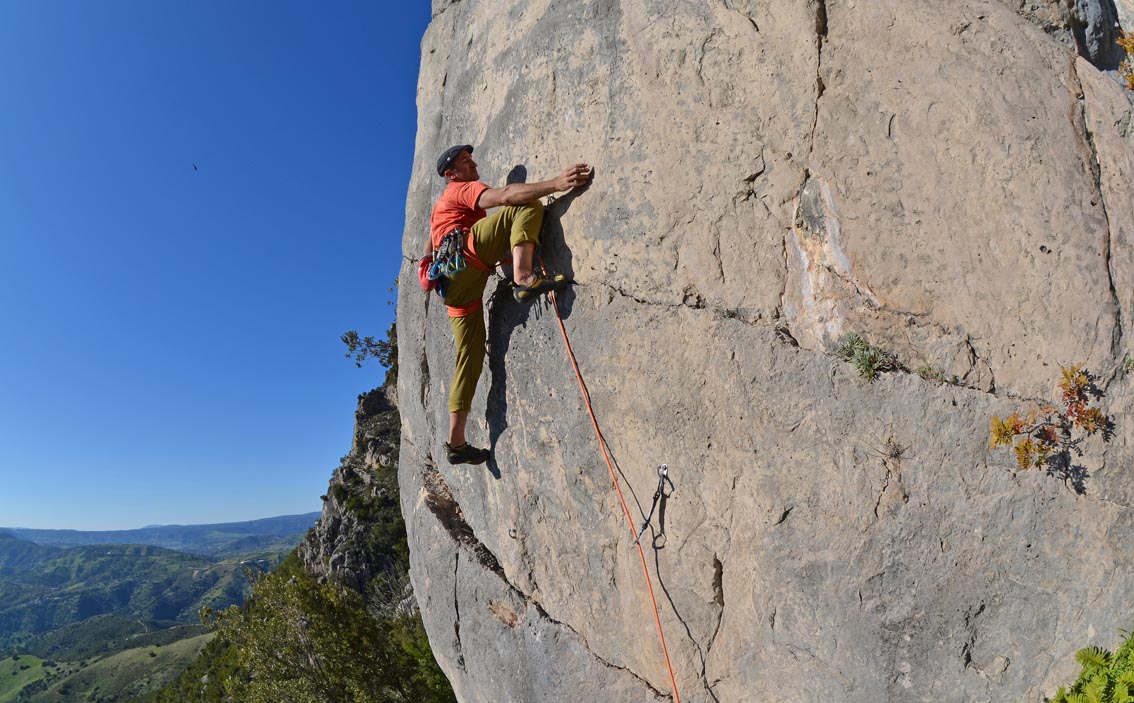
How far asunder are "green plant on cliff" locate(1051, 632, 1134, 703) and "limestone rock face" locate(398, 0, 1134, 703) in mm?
77

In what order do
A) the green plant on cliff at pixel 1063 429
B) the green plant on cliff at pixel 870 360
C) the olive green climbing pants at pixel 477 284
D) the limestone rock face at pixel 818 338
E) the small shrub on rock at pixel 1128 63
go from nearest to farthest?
the green plant on cliff at pixel 1063 429 < the limestone rock face at pixel 818 338 < the green plant on cliff at pixel 870 360 < the small shrub on rock at pixel 1128 63 < the olive green climbing pants at pixel 477 284

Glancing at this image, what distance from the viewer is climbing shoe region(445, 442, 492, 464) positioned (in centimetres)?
594

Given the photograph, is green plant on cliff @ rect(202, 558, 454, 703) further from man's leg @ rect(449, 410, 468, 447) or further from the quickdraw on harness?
the quickdraw on harness

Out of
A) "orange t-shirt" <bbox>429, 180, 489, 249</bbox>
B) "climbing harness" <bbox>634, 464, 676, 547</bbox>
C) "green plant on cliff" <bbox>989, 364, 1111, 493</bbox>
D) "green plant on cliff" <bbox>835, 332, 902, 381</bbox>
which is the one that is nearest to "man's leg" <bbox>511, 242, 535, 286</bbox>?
"orange t-shirt" <bbox>429, 180, 489, 249</bbox>

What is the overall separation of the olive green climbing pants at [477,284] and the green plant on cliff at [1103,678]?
4359 mm

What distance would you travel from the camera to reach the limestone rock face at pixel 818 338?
146 inches

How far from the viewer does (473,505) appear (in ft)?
21.5

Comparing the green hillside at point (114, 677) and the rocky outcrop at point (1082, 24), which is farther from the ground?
the rocky outcrop at point (1082, 24)

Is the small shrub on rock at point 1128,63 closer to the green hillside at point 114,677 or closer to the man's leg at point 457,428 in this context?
the man's leg at point 457,428

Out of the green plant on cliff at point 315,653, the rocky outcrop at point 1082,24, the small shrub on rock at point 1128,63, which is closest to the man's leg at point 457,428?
the rocky outcrop at point 1082,24

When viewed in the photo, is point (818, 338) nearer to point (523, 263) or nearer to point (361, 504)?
point (523, 263)

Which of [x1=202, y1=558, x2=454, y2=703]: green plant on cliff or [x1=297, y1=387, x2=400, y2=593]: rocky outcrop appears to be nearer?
[x1=202, y1=558, x2=454, y2=703]: green plant on cliff

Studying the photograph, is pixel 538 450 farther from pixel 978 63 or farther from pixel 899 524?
pixel 978 63

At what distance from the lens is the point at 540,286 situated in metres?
5.04
